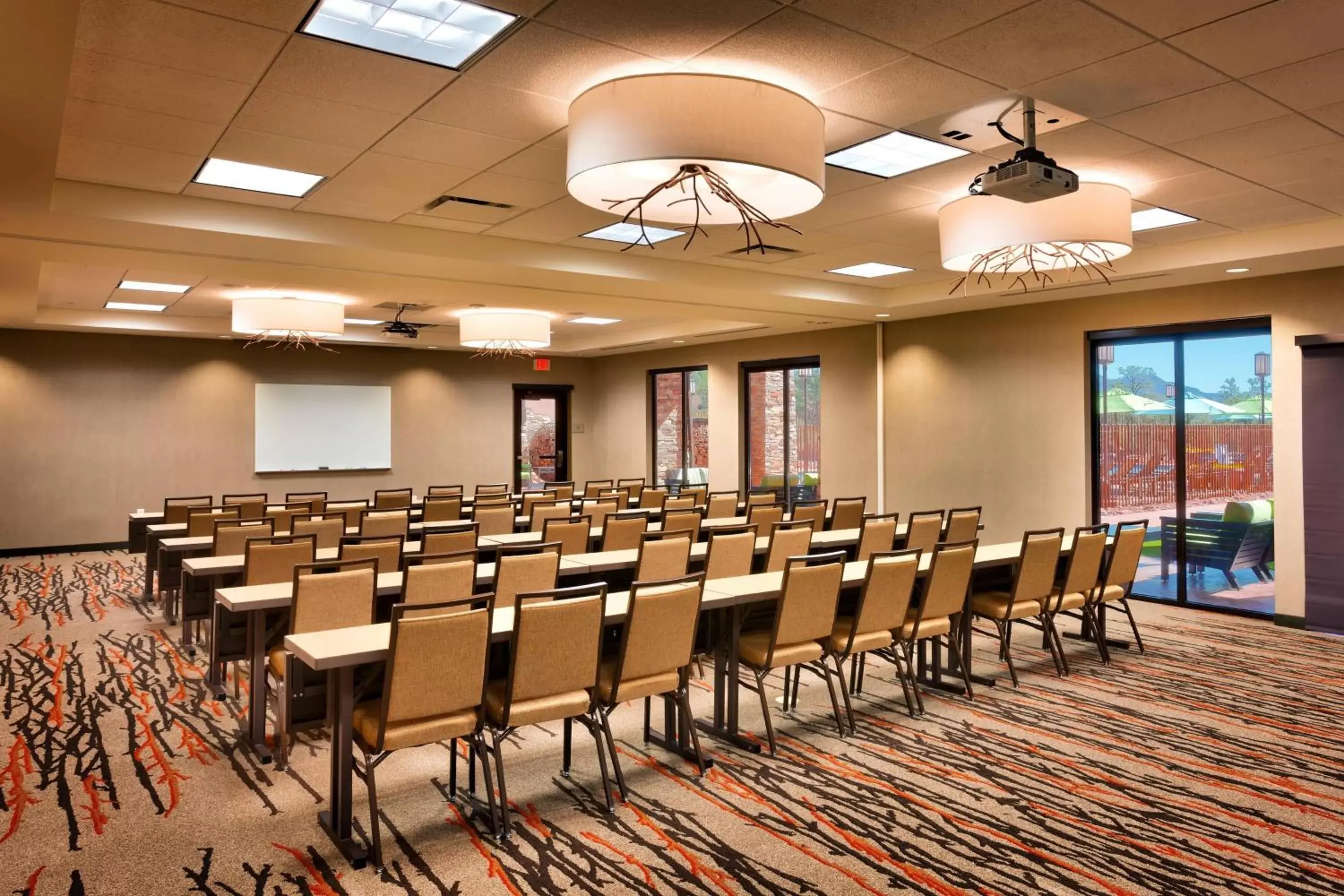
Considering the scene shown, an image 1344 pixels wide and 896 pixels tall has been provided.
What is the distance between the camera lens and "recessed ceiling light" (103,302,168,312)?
11211mm

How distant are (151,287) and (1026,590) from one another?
940 cm

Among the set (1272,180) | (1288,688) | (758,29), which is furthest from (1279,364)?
(758,29)

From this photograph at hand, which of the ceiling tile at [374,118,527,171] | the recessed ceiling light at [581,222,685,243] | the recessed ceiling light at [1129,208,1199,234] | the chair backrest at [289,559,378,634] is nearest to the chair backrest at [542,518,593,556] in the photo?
the recessed ceiling light at [581,222,685,243]

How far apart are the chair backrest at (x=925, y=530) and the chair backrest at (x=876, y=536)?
0.42 feet

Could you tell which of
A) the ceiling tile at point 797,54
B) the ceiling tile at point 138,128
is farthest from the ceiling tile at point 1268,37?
the ceiling tile at point 138,128

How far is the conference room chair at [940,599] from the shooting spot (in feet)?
16.8

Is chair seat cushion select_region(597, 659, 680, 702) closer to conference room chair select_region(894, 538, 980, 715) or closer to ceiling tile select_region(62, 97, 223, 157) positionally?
conference room chair select_region(894, 538, 980, 715)

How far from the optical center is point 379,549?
19.0 ft

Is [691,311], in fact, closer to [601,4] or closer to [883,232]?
[883,232]

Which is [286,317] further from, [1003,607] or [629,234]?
[1003,607]

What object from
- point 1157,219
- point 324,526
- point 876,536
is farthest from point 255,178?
point 1157,219

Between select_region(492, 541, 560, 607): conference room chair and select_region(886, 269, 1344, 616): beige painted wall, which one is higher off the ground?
select_region(886, 269, 1344, 616): beige painted wall

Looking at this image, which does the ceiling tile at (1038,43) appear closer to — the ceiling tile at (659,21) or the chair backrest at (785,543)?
the ceiling tile at (659,21)

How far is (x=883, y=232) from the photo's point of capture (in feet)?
24.3
